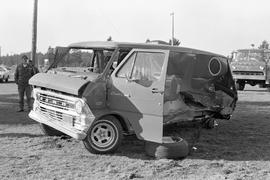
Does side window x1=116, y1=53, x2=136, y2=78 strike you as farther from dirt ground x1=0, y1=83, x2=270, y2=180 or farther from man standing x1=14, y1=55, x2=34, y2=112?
man standing x1=14, y1=55, x2=34, y2=112

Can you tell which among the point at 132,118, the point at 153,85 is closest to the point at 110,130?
the point at 132,118

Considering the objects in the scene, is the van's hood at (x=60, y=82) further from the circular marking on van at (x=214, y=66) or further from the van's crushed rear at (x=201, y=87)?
the circular marking on van at (x=214, y=66)

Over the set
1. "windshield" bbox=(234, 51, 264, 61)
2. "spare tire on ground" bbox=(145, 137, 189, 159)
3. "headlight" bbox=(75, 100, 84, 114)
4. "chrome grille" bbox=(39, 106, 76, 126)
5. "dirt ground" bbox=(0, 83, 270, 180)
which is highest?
"windshield" bbox=(234, 51, 264, 61)

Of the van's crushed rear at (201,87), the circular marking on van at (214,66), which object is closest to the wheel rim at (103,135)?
the van's crushed rear at (201,87)

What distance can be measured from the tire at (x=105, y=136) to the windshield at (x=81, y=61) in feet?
4.64

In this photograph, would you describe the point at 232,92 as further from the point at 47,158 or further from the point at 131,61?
the point at 47,158

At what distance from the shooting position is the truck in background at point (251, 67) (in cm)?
2191

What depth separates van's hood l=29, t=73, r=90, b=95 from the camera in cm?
625

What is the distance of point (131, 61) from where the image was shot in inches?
266

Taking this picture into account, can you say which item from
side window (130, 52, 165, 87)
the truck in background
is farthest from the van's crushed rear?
the truck in background

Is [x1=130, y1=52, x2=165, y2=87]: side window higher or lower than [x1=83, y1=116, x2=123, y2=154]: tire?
higher

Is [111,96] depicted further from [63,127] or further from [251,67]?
[251,67]

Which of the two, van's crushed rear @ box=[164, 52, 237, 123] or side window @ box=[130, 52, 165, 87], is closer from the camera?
side window @ box=[130, 52, 165, 87]

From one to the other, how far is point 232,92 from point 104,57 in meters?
3.61
